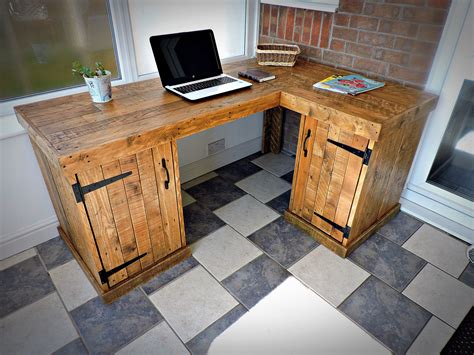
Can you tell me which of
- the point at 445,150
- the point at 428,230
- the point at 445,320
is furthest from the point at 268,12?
the point at 445,320

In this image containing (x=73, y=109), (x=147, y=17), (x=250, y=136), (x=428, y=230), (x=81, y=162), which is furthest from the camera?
(x=250, y=136)

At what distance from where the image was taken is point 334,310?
5.63 ft

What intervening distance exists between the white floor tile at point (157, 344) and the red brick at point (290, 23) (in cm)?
206

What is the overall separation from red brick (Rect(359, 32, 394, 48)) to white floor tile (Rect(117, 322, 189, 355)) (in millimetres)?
1944

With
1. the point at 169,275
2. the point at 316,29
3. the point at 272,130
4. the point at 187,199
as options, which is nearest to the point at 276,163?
the point at 272,130

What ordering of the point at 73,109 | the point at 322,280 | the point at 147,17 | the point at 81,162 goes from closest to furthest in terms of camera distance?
the point at 81,162 → the point at 73,109 → the point at 322,280 → the point at 147,17

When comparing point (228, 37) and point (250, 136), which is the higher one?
point (228, 37)

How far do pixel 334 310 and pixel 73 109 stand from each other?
159 centimetres

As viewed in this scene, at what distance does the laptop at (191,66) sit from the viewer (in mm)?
1844

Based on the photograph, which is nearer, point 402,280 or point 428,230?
point 402,280

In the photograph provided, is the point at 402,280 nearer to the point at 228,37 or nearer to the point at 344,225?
the point at 344,225

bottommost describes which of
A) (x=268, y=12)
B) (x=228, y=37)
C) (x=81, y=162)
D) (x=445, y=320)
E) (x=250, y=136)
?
(x=445, y=320)

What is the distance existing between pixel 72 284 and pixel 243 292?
890 millimetres

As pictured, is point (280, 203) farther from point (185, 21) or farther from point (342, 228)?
point (185, 21)
